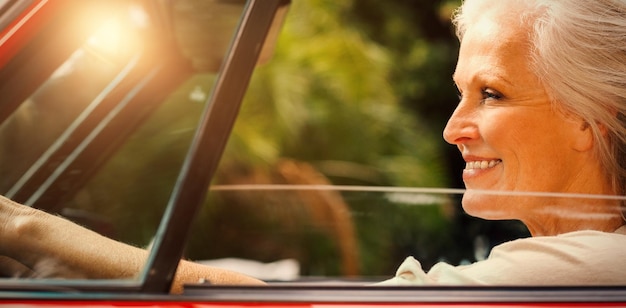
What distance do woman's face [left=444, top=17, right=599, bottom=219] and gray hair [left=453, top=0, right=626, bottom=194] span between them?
26mm

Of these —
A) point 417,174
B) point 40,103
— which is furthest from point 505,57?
point 417,174

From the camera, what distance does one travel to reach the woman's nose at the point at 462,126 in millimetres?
1783

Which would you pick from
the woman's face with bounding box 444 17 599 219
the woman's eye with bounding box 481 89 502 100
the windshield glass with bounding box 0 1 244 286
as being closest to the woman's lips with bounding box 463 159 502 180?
the woman's face with bounding box 444 17 599 219

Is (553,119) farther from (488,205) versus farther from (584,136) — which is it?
(488,205)

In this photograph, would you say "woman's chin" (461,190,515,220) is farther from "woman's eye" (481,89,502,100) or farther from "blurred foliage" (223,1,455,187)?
"blurred foliage" (223,1,455,187)

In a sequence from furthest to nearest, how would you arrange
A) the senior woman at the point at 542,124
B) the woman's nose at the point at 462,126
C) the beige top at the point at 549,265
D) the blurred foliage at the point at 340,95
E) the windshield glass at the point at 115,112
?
the blurred foliage at the point at 340,95 → the windshield glass at the point at 115,112 → the woman's nose at the point at 462,126 → the senior woman at the point at 542,124 → the beige top at the point at 549,265

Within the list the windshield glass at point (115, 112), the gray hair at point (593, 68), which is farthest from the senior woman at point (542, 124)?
the windshield glass at point (115, 112)

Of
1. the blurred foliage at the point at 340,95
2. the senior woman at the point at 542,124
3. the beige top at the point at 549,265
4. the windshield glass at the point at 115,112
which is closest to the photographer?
the beige top at the point at 549,265

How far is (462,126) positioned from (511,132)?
0.11 m

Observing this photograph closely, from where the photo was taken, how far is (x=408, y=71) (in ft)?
17.5

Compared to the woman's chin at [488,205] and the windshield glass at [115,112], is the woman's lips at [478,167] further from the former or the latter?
the windshield glass at [115,112]

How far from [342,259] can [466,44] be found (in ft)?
4.30

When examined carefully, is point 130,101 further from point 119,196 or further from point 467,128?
point 467,128

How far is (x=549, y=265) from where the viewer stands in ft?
4.92
